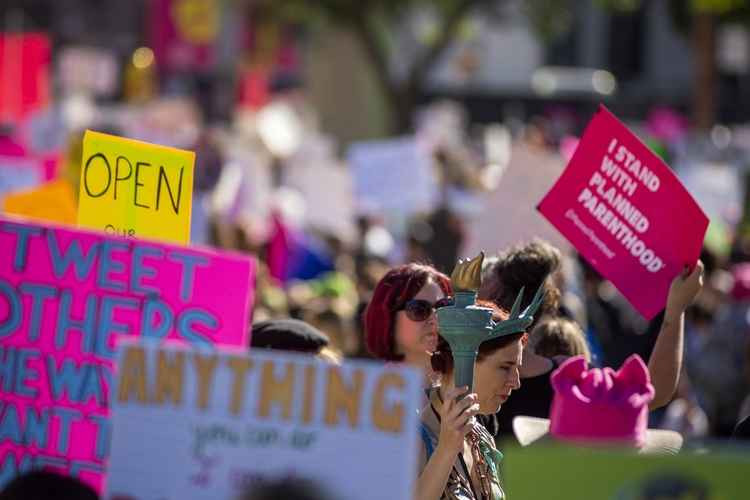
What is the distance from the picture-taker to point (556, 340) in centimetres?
499

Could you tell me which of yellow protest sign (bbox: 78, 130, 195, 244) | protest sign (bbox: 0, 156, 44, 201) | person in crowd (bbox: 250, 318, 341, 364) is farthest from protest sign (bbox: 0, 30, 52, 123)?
yellow protest sign (bbox: 78, 130, 195, 244)

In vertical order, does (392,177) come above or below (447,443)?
above

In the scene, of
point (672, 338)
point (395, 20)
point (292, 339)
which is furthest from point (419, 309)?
point (395, 20)

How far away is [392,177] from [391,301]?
8967 millimetres

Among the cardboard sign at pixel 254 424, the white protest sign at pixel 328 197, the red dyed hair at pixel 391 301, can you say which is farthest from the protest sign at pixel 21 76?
the cardboard sign at pixel 254 424

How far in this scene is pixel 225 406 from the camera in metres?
2.83

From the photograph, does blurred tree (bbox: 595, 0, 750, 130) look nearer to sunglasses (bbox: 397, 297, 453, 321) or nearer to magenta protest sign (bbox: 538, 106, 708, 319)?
magenta protest sign (bbox: 538, 106, 708, 319)

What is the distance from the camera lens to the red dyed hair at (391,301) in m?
4.52

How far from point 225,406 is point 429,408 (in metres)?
1.16

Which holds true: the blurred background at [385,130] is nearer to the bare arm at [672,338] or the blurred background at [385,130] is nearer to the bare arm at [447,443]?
the bare arm at [672,338]

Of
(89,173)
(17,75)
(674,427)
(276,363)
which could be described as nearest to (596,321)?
(674,427)

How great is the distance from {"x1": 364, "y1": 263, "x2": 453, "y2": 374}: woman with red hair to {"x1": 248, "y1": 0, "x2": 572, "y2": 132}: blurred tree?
22509mm

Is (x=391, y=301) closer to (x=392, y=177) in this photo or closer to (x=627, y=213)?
(x=627, y=213)

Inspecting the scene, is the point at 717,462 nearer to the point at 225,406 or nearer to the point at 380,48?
the point at 225,406
